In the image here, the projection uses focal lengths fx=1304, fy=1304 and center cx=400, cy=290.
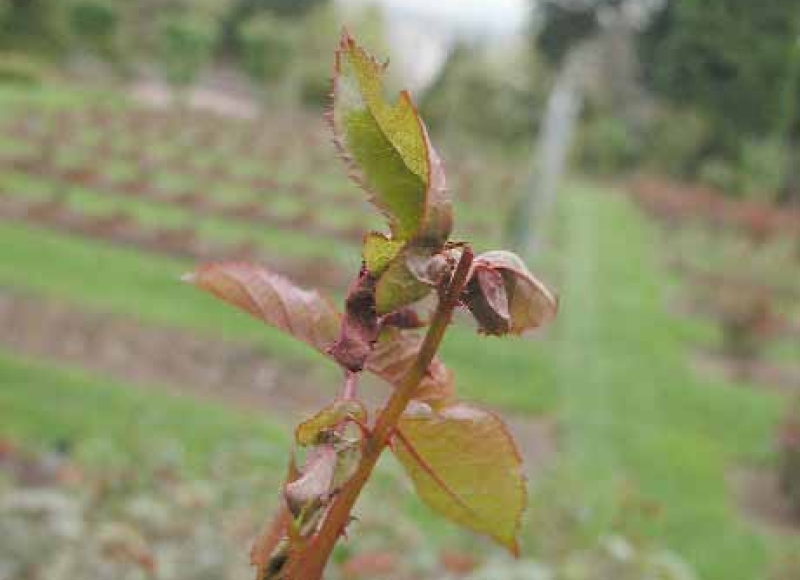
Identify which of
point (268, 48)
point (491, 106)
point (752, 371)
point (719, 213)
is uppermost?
point (752, 371)

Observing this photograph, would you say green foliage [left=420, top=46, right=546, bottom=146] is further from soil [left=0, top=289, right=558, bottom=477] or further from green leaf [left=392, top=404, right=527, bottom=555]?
green leaf [left=392, top=404, right=527, bottom=555]

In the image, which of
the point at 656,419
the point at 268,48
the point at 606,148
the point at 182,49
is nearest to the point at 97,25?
the point at 182,49

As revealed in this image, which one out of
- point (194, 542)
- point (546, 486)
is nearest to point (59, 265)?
point (546, 486)

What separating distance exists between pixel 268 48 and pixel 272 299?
27.0m

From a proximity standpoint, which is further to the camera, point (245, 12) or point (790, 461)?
point (245, 12)

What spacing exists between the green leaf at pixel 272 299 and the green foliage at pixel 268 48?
26.4 m

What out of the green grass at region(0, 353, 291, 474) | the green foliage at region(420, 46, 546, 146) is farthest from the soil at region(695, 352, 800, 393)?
the green foliage at region(420, 46, 546, 146)

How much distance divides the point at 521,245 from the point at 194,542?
28.3 ft

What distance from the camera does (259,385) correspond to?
6.75 m

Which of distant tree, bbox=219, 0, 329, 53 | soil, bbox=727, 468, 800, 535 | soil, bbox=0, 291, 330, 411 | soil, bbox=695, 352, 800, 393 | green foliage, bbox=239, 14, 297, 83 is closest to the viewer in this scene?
soil, bbox=727, 468, 800, 535

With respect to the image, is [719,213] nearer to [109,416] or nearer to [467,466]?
[109,416]

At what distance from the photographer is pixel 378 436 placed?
1.10 ft

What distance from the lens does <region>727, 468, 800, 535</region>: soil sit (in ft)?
18.4

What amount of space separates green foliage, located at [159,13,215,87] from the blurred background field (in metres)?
1.97
